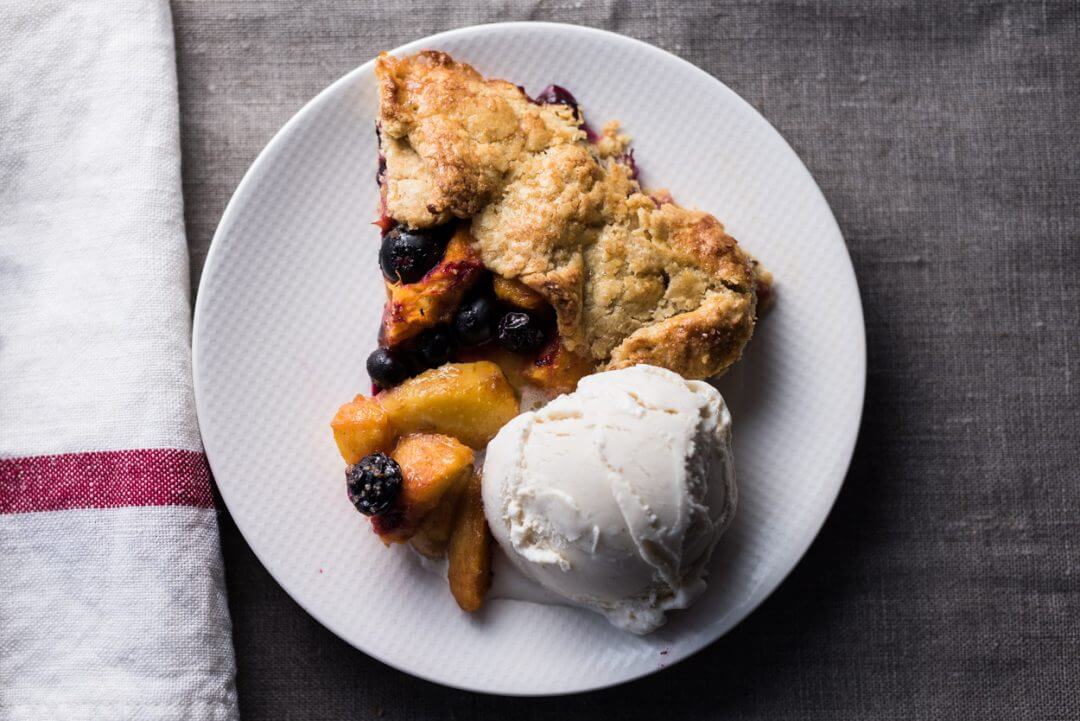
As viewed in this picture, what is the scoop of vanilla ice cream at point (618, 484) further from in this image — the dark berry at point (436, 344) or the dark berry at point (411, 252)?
the dark berry at point (411, 252)

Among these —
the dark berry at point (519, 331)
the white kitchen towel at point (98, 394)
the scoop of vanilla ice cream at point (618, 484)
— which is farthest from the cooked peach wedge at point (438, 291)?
the white kitchen towel at point (98, 394)

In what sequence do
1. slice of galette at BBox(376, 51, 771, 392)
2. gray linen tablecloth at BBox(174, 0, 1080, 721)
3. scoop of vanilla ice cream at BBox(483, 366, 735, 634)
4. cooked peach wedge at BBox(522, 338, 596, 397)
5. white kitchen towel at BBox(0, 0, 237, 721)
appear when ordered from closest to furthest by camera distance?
scoop of vanilla ice cream at BBox(483, 366, 735, 634), slice of galette at BBox(376, 51, 771, 392), cooked peach wedge at BBox(522, 338, 596, 397), white kitchen towel at BBox(0, 0, 237, 721), gray linen tablecloth at BBox(174, 0, 1080, 721)

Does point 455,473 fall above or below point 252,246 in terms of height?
below

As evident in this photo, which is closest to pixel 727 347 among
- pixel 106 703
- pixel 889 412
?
pixel 889 412

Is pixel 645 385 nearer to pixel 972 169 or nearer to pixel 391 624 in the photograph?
pixel 391 624

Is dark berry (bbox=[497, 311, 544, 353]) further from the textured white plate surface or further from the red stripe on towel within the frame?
the red stripe on towel

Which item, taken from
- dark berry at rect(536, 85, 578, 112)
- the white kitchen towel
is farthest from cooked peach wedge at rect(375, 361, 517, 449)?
dark berry at rect(536, 85, 578, 112)

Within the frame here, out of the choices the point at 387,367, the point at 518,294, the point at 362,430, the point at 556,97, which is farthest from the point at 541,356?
the point at 556,97
